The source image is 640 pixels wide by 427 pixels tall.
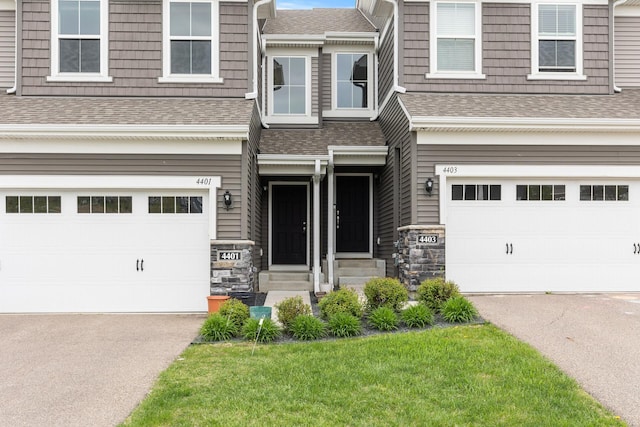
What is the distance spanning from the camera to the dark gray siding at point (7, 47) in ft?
39.0

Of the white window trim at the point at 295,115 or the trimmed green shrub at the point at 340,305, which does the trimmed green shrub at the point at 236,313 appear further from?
the white window trim at the point at 295,115

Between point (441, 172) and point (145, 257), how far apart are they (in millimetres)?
5515

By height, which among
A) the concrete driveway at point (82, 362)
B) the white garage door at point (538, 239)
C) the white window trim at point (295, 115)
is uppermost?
the white window trim at point (295, 115)

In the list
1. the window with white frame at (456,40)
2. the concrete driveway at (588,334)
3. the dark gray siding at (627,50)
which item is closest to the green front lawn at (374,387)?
the concrete driveway at (588,334)

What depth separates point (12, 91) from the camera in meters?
11.3

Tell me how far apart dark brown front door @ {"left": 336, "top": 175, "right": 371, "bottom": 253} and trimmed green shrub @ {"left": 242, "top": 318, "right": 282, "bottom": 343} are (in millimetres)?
6475

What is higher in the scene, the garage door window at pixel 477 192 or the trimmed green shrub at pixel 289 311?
the garage door window at pixel 477 192

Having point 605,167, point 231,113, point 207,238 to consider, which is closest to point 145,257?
point 207,238

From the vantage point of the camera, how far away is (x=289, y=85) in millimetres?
14000

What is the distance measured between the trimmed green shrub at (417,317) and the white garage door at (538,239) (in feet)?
9.49

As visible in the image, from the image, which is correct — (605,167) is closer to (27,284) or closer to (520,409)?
(520,409)

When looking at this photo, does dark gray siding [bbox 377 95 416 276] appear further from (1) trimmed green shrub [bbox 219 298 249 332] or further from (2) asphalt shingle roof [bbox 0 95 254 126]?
(1) trimmed green shrub [bbox 219 298 249 332]

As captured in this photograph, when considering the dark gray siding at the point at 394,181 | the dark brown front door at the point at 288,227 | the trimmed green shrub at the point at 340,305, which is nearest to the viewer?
the trimmed green shrub at the point at 340,305

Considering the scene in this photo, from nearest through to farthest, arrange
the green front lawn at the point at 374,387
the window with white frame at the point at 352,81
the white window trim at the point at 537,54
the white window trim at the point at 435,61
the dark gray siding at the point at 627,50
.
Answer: the green front lawn at the point at 374,387, the white window trim at the point at 435,61, the white window trim at the point at 537,54, the dark gray siding at the point at 627,50, the window with white frame at the point at 352,81
